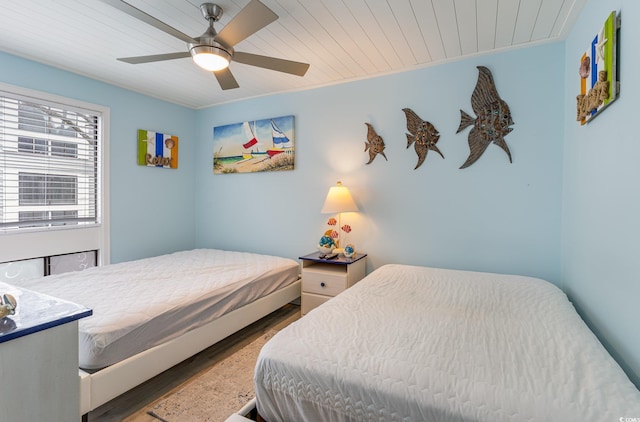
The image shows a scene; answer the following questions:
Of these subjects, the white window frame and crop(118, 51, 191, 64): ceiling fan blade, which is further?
the white window frame

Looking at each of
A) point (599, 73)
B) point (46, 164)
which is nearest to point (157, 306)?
point (46, 164)

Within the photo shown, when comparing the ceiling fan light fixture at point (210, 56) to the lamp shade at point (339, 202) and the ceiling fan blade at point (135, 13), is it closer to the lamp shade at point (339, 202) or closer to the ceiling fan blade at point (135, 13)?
the ceiling fan blade at point (135, 13)

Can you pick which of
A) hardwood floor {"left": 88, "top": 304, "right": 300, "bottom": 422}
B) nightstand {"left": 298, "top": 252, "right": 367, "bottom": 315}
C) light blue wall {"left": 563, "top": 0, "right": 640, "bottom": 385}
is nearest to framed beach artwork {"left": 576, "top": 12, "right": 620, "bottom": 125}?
light blue wall {"left": 563, "top": 0, "right": 640, "bottom": 385}

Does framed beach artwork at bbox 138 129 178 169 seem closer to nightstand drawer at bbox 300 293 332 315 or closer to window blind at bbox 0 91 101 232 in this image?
window blind at bbox 0 91 101 232

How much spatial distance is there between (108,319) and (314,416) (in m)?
1.24

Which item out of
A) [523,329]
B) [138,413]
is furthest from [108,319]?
[523,329]

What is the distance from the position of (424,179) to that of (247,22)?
6.14ft

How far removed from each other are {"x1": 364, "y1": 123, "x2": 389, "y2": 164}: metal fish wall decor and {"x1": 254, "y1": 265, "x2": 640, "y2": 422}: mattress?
63.0 inches

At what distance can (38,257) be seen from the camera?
269cm

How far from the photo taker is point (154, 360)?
181cm

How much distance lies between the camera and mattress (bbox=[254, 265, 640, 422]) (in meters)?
0.95

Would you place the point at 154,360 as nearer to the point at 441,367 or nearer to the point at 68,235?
the point at 441,367

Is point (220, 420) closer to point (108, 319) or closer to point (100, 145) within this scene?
point (108, 319)

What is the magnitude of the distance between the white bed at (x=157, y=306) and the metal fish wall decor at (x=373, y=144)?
1.33 m
